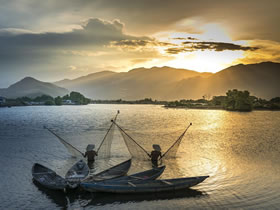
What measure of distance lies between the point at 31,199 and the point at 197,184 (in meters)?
10.4

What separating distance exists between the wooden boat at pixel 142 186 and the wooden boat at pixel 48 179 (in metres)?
1.66

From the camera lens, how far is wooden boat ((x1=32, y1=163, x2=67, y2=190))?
15120 mm

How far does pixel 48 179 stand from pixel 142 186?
638 cm

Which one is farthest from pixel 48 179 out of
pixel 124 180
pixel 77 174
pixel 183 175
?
pixel 183 175

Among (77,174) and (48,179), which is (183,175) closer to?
(77,174)

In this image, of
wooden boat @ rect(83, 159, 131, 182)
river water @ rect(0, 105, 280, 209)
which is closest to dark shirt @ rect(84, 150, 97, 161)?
river water @ rect(0, 105, 280, 209)

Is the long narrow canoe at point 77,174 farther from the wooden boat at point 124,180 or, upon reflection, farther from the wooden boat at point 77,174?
the wooden boat at point 124,180

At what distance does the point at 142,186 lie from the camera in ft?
49.1

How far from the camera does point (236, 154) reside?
1055 inches

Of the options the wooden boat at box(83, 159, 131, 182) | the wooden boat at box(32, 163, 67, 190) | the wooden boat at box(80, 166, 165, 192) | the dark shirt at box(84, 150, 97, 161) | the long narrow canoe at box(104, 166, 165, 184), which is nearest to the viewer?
the wooden boat at box(80, 166, 165, 192)

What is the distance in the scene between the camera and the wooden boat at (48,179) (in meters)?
15.1

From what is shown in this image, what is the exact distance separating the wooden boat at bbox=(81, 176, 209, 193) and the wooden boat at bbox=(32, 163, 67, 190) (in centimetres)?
166

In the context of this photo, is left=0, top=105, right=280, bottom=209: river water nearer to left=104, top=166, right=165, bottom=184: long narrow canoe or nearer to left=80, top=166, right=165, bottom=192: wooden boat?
left=80, top=166, right=165, bottom=192: wooden boat

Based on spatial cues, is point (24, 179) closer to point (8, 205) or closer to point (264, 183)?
point (8, 205)
